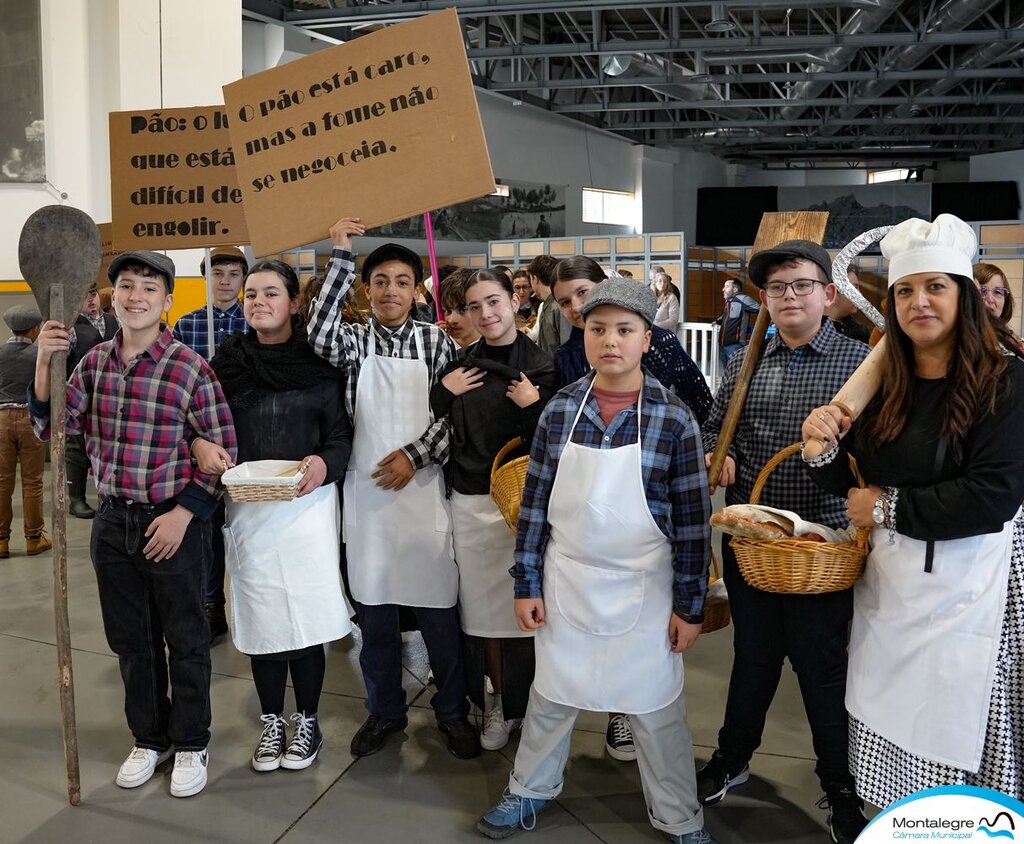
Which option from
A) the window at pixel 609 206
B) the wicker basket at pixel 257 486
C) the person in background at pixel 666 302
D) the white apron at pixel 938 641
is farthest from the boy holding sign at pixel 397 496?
the window at pixel 609 206

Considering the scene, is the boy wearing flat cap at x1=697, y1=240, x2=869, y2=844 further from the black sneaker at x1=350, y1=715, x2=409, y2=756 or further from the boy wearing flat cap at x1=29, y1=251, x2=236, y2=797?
the boy wearing flat cap at x1=29, y1=251, x2=236, y2=797

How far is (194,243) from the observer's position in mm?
3232

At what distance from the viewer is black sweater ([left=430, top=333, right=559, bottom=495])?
2756 millimetres

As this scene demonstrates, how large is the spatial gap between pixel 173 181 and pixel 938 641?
112 inches

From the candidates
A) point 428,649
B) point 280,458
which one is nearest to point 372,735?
point 428,649

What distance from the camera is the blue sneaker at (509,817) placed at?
2.45 m

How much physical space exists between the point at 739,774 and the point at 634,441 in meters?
1.16

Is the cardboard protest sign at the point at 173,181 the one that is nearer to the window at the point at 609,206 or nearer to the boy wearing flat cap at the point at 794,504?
the boy wearing flat cap at the point at 794,504

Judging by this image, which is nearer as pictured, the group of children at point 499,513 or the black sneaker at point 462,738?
the group of children at point 499,513

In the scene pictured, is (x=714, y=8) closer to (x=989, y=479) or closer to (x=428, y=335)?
(x=428, y=335)

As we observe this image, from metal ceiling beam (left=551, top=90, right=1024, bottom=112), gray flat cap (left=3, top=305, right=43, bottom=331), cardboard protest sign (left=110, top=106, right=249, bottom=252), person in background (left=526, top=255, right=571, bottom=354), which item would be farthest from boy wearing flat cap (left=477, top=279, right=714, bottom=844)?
metal ceiling beam (left=551, top=90, right=1024, bottom=112)

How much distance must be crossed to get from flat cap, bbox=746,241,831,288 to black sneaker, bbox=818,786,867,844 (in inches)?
54.2

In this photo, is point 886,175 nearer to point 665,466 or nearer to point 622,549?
point 665,466

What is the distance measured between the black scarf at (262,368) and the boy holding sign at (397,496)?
3.7 inches
